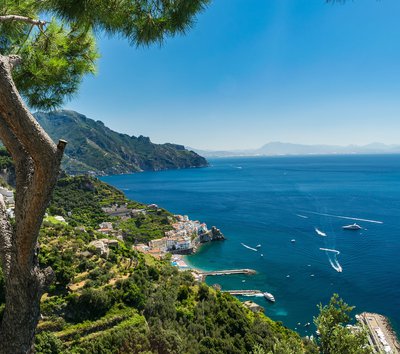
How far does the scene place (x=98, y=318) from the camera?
502 inches

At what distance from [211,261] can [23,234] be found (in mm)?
30292

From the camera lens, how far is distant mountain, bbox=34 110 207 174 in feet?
404

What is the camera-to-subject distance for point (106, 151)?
452ft

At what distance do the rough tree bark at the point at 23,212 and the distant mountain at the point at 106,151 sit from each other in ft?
373

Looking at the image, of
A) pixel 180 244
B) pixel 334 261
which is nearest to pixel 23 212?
pixel 334 261

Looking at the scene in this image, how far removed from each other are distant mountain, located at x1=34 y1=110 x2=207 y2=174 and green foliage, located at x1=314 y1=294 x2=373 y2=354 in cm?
11275

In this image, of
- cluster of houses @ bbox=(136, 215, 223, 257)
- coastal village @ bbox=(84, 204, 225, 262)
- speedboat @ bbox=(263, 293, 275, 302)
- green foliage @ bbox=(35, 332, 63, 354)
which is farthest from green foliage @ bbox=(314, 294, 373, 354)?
cluster of houses @ bbox=(136, 215, 223, 257)

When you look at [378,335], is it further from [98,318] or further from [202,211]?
[202,211]

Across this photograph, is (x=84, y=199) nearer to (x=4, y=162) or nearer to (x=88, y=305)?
(x=4, y=162)

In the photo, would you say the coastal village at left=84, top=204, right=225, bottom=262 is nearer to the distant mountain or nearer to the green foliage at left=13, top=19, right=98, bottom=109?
the green foliage at left=13, top=19, right=98, bottom=109

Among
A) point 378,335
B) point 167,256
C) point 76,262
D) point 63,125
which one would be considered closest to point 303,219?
point 167,256

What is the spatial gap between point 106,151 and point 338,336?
141 metres

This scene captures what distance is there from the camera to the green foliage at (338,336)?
448 cm

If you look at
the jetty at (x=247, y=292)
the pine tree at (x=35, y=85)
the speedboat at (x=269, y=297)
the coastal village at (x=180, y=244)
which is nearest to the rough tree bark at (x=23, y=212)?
the pine tree at (x=35, y=85)
